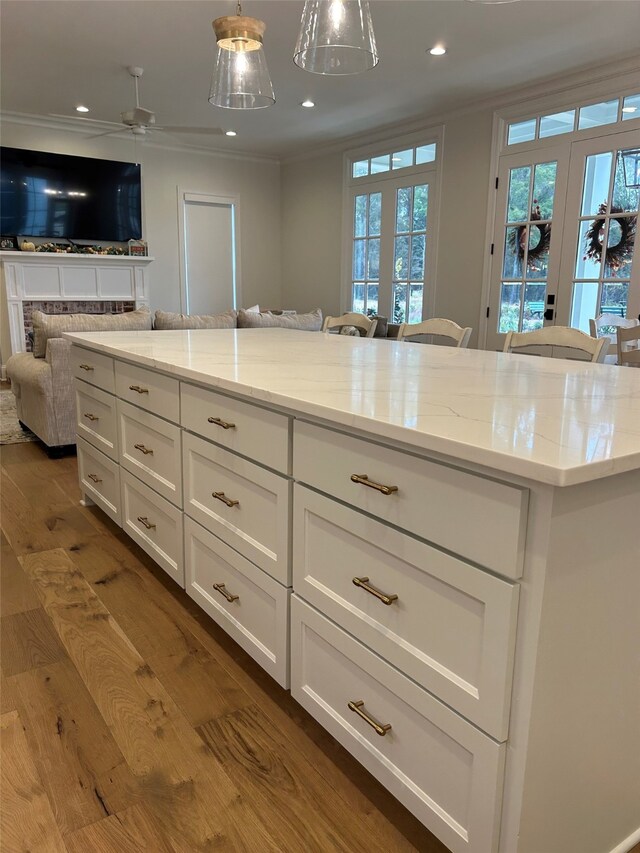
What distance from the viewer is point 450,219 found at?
582 centimetres

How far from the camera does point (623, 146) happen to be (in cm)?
449

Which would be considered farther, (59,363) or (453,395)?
(59,363)

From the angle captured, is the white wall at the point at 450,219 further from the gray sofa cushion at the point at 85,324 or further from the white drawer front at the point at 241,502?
→ the white drawer front at the point at 241,502

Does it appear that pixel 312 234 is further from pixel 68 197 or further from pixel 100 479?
pixel 100 479

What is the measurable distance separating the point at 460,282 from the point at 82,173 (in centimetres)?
429

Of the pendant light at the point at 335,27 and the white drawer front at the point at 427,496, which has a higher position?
the pendant light at the point at 335,27

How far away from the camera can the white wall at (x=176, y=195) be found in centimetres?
667

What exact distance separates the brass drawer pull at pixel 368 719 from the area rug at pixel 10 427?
3.66 meters

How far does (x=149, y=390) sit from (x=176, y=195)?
6164 millimetres

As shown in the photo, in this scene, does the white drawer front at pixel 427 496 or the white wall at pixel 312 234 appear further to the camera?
the white wall at pixel 312 234

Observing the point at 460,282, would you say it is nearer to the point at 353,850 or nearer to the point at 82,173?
the point at 82,173

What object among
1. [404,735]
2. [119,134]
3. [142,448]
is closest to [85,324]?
[142,448]

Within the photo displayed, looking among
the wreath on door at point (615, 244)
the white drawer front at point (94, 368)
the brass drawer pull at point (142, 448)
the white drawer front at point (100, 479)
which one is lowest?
the white drawer front at point (100, 479)

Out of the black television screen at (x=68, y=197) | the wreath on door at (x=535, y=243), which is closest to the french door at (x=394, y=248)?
the wreath on door at (x=535, y=243)
